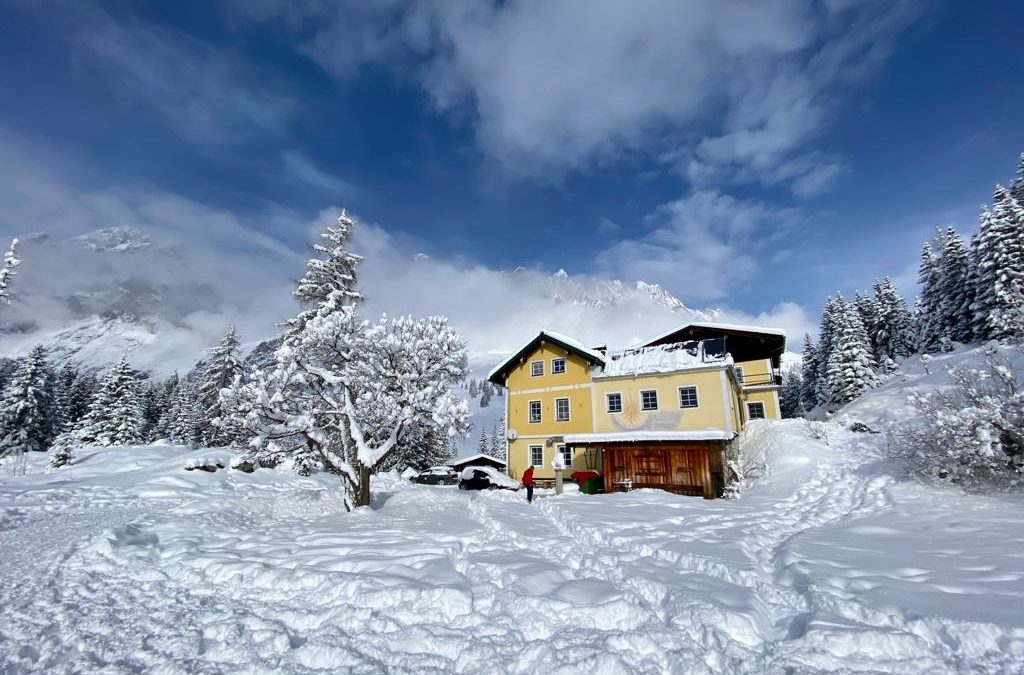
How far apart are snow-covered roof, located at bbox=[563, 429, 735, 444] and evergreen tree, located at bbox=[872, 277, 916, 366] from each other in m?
37.9

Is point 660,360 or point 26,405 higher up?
point 660,360

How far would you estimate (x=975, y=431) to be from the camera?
42.9 feet

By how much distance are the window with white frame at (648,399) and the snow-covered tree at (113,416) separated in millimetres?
44642

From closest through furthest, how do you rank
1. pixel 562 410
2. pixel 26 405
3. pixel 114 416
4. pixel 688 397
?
1. pixel 688 397
2. pixel 562 410
3. pixel 26 405
4. pixel 114 416

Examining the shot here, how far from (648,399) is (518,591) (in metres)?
20.7

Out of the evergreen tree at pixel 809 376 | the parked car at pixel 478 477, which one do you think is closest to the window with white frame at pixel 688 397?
the parked car at pixel 478 477

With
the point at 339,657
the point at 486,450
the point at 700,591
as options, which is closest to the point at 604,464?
the point at 700,591

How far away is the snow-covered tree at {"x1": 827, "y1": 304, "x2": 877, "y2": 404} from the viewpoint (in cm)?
4088

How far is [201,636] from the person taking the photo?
525cm

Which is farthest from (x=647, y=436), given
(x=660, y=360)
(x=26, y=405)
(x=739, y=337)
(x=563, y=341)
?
(x=26, y=405)

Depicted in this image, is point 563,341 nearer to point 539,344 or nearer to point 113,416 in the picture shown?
point 539,344

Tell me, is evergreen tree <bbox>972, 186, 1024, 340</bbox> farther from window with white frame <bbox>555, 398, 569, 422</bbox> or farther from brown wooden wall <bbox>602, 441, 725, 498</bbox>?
window with white frame <bbox>555, 398, 569, 422</bbox>

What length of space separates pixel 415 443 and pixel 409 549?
31467 millimetres

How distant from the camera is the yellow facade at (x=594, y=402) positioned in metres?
24.2
